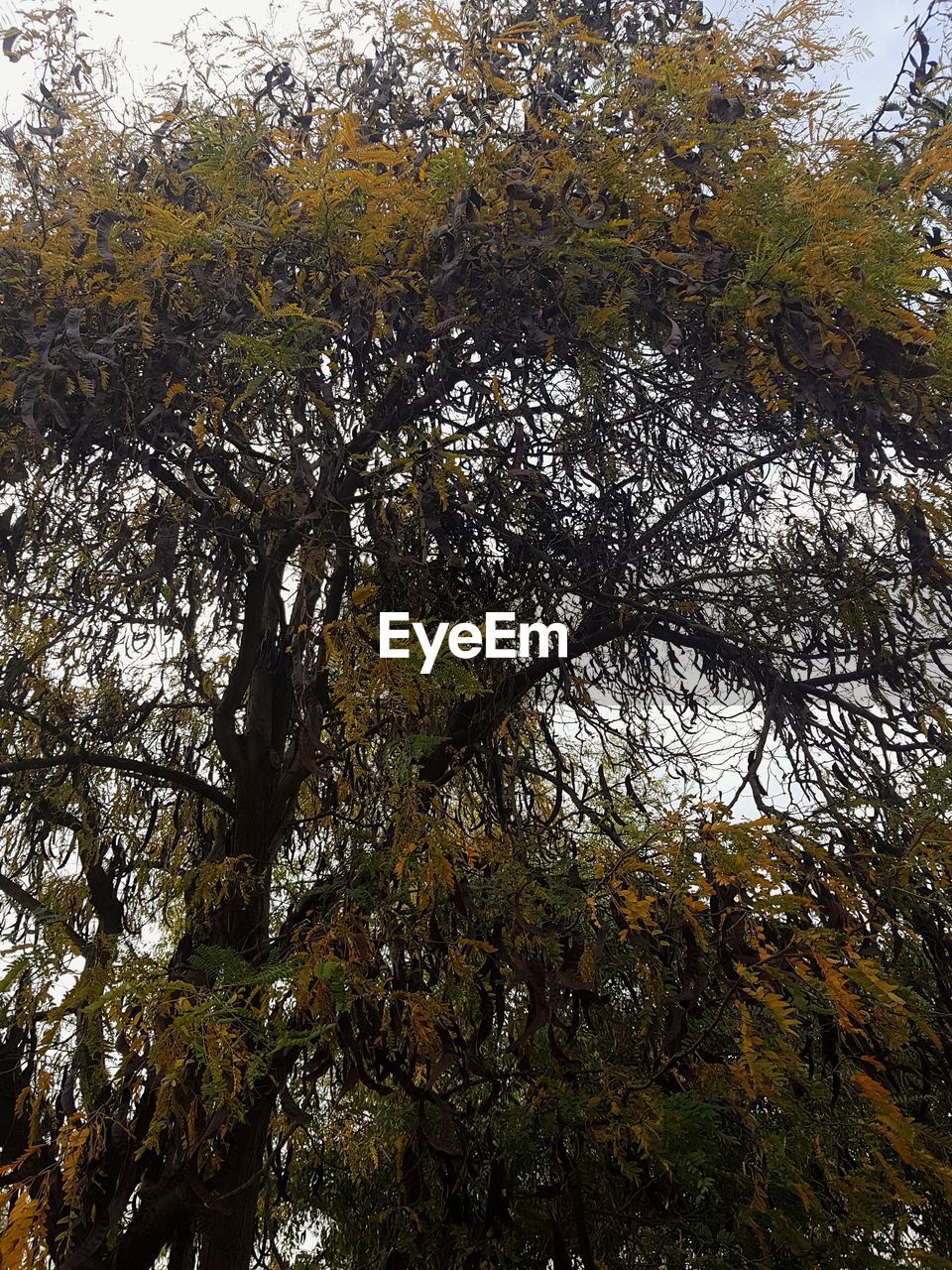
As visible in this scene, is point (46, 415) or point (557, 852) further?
point (557, 852)

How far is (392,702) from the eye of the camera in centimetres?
429

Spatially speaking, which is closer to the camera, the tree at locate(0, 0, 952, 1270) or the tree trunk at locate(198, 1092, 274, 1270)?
the tree at locate(0, 0, 952, 1270)

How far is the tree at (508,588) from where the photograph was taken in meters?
3.66

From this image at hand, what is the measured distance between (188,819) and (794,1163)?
3809mm

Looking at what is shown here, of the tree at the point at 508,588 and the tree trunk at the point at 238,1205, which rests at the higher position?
the tree at the point at 508,588

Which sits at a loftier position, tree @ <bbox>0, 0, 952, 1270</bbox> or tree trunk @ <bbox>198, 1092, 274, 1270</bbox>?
tree @ <bbox>0, 0, 952, 1270</bbox>

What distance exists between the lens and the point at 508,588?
15.8ft

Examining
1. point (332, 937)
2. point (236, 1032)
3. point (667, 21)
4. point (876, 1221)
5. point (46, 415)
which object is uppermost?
point (667, 21)

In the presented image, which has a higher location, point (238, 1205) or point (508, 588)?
point (508, 588)

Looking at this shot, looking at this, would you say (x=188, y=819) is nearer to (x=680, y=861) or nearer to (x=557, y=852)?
(x=557, y=852)

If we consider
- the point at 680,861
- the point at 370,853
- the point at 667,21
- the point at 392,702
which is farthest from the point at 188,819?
the point at 667,21

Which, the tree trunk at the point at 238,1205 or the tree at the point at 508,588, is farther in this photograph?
the tree trunk at the point at 238,1205

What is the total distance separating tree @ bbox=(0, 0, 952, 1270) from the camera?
3.66 m

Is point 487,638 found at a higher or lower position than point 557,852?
higher
